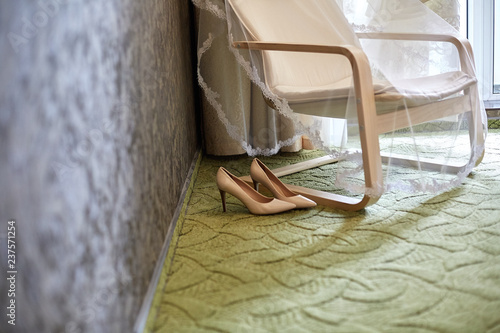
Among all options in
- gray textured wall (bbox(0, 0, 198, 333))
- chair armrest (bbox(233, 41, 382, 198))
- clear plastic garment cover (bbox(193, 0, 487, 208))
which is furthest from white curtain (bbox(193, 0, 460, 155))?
gray textured wall (bbox(0, 0, 198, 333))

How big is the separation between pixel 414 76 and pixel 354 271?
0.91 m

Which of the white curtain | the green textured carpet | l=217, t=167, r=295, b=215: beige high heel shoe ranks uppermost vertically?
the white curtain

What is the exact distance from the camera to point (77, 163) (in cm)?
69

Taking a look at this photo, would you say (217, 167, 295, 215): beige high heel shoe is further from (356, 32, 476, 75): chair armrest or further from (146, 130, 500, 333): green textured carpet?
(356, 32, 476, 75): chair armrest

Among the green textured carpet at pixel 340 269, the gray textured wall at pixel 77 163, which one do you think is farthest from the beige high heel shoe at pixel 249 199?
the gray textured wall at pixel 77 163

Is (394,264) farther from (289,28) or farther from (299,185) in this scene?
(289,28)

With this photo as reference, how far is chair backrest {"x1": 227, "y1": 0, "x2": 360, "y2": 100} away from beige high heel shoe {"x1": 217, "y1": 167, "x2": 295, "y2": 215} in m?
0.38

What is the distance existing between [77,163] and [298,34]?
1538 mm

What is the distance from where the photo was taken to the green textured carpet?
966 millimetres

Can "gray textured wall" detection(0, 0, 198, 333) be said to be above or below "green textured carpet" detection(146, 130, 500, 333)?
above

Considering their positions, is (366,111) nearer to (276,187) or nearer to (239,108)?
(276,187)

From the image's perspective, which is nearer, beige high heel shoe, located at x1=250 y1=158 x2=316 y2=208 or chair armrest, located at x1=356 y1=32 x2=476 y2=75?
beige high heel shoe, located at x1=250 y1=158 x2=316 y2=208

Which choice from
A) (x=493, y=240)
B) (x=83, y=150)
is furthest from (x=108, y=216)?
(x=493, y=240)

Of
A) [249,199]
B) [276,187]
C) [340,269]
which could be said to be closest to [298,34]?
[276,187]
